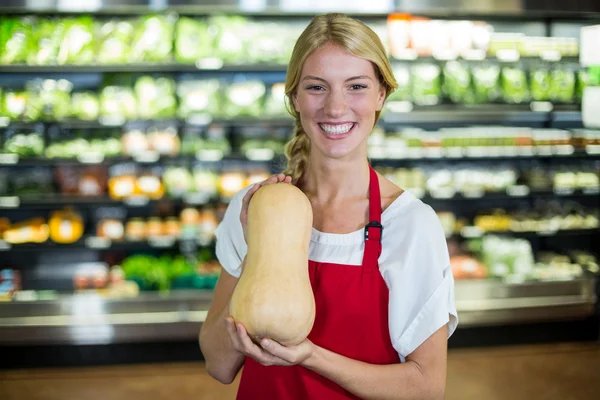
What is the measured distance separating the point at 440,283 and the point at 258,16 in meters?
3.94

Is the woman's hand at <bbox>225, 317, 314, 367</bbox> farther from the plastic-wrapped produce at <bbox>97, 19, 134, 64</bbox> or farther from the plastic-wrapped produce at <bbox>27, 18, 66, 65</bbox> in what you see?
the plastic-wrapped produce at <bbox>27, 18, 66, 65</bbox>

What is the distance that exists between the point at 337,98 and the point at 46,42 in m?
3.69

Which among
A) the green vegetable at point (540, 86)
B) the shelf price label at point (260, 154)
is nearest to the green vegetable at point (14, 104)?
the shelf price label at point (260, 154)

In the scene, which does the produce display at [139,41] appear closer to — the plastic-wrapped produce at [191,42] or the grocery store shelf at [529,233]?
the plastic-wrapped produce at [191,42]

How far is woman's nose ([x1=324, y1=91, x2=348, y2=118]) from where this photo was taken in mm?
1394

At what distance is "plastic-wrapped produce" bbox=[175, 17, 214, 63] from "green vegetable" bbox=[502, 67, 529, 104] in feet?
7.31

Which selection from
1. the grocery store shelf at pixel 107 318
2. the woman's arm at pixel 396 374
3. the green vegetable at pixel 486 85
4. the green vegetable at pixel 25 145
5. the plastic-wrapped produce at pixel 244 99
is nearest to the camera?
the woman's arm at pixel 396 374

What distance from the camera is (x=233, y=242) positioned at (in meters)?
1.60

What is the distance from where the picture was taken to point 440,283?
142 centimetres

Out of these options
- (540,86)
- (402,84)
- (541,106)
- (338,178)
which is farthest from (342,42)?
(540,86)

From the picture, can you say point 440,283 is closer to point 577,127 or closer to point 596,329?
point 596,329

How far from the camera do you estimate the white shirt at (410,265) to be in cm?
141

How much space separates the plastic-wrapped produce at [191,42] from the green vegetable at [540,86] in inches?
96.7

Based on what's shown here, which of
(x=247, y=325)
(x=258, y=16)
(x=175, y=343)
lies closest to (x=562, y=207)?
(x=258, y=16)
